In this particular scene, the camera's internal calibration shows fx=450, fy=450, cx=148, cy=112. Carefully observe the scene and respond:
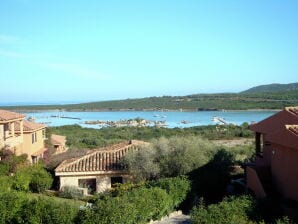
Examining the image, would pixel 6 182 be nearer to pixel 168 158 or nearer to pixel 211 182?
pixel 168 158

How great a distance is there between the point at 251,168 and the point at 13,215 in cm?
895

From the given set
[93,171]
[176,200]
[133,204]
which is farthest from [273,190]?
[93,171]

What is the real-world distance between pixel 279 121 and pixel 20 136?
65.5 feet

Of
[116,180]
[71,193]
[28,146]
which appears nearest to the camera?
[71,193]

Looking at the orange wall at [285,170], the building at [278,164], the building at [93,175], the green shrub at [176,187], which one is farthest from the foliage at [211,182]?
the building at [93,175]

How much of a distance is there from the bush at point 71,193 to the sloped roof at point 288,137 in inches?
461

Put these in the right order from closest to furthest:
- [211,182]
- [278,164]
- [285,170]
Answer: [285,170] < [278,164] < [211,182]

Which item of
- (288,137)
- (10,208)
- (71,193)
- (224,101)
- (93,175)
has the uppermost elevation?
(288,137)

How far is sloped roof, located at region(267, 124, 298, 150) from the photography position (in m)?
14.3

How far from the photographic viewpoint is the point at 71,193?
23.6 metres

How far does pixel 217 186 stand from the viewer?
20.2 m

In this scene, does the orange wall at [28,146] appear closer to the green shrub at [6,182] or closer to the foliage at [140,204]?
the green shrub at [6,182]

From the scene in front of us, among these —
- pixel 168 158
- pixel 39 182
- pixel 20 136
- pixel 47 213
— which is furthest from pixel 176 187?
pixel 20 136

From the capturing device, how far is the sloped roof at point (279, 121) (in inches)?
677
